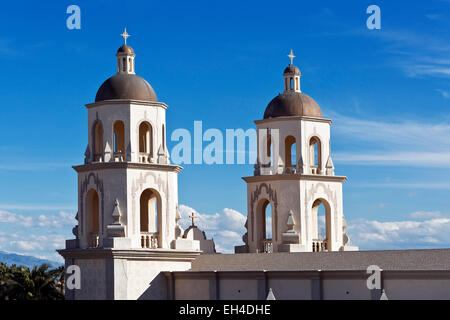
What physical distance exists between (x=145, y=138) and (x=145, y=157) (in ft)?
7.65

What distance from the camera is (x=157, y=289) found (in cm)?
5481

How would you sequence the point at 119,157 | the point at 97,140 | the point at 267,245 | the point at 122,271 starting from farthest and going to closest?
the point at 267,245 < the point at 97,140 < the point at 119,157 < the point at 122,271

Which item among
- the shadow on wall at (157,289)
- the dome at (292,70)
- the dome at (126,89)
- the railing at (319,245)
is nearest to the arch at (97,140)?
the dome at (126,89)

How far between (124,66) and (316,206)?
604 inches

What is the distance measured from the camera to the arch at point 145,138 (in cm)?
5538

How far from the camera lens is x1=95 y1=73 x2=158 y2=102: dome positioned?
54.8 m

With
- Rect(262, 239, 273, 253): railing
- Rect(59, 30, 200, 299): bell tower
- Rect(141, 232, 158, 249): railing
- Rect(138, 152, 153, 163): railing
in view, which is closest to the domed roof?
Rect(59, 30, 200, 299): bell tower

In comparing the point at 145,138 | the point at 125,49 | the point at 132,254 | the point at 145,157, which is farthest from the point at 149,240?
the point at 125,49

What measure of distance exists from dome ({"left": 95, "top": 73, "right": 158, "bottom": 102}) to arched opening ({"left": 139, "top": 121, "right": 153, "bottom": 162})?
148 centimetres

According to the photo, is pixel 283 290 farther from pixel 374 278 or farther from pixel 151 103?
pixel 151 103

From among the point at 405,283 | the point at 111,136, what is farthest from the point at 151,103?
the point at 405,283

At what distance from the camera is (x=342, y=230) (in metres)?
63.6

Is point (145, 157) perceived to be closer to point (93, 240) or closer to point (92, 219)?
point (92, 219)

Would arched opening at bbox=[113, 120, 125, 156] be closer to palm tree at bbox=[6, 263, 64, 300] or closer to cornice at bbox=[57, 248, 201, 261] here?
cornice at bbox=[57, 248, 201, 261]
